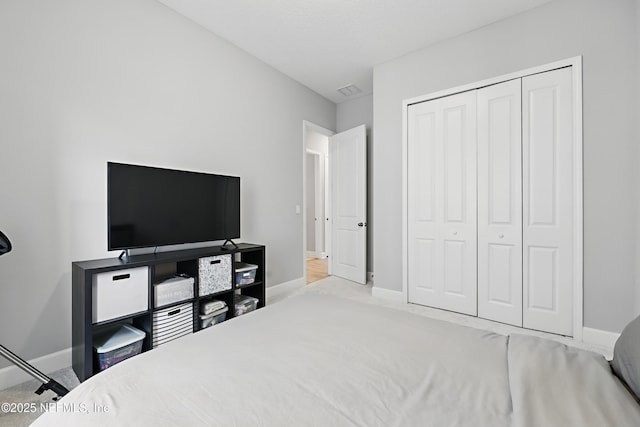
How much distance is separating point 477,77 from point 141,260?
346 cm

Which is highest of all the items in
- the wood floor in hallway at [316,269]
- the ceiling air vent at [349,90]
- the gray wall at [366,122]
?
the ceiling air vent at [349,90]

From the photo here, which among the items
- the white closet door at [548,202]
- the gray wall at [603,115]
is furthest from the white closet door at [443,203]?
the gray wall at [603,115]

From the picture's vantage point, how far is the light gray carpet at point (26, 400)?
1486mm

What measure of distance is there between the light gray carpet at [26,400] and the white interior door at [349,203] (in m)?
3.28

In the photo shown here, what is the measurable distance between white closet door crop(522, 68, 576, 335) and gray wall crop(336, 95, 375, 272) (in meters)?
2.05

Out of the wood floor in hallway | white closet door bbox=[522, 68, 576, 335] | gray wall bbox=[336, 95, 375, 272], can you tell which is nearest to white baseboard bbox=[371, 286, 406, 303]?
gray wall bbox=[336, 95, 375, 272]

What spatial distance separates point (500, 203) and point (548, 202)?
37cm

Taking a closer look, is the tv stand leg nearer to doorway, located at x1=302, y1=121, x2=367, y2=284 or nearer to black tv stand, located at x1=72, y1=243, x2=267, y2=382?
black tv stand, located at x1=72, y1=243, x2=267, y2=382

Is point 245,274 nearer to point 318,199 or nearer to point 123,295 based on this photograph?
point 123,295

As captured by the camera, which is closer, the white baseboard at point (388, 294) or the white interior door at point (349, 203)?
the white baseboard at point (388, 294)

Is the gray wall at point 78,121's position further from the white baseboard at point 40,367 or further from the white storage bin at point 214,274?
the white storage bin at point 214,274

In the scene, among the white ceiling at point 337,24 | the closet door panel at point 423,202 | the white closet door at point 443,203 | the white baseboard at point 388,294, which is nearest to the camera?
the white ceiling at point 337,24

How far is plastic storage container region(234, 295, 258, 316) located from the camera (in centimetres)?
273

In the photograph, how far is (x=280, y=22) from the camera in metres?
2.76
